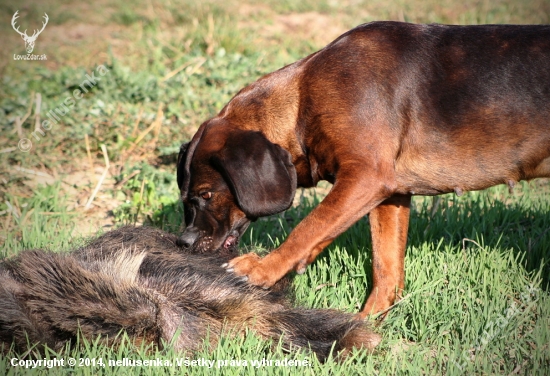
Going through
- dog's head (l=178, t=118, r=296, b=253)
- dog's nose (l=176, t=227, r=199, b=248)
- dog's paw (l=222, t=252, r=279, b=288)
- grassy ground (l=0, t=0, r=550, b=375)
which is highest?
dog's head (l=178, t=118, r=296, b=253)

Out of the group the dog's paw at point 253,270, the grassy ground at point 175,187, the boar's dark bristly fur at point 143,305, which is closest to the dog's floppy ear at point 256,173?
the dog's paw at point 253,270

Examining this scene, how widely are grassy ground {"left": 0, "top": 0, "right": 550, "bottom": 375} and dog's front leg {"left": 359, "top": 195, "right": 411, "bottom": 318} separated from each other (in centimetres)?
11

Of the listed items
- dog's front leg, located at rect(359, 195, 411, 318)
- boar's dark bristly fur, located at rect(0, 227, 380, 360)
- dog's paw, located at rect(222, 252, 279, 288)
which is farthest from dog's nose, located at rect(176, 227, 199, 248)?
dog's front leg, located at rect(359, 195, 411, 318)

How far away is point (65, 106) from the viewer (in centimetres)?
688

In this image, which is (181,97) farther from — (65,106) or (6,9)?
(6,9)

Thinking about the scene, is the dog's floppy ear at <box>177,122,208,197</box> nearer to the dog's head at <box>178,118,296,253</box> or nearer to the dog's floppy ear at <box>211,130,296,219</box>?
the dog's head at <box>178,118,296,253</box>

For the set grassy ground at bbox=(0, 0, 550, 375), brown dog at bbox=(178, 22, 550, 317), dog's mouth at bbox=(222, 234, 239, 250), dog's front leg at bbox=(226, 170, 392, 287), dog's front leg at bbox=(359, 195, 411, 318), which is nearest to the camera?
grassy ground at bbox=(0, 0, 550, 375)

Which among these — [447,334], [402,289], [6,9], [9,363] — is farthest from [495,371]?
[6,9]

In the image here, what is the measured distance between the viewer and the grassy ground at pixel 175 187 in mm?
3521

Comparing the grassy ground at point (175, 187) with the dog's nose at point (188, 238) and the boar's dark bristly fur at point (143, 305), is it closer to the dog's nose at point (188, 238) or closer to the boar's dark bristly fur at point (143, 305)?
the boar's dark bristly fur at point (143, 305)

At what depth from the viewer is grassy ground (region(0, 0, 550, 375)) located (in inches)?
139

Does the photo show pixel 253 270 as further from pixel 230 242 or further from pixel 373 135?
pixel 373 135

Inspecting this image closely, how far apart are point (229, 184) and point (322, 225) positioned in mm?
608

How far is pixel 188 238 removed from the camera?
12.7 feet
